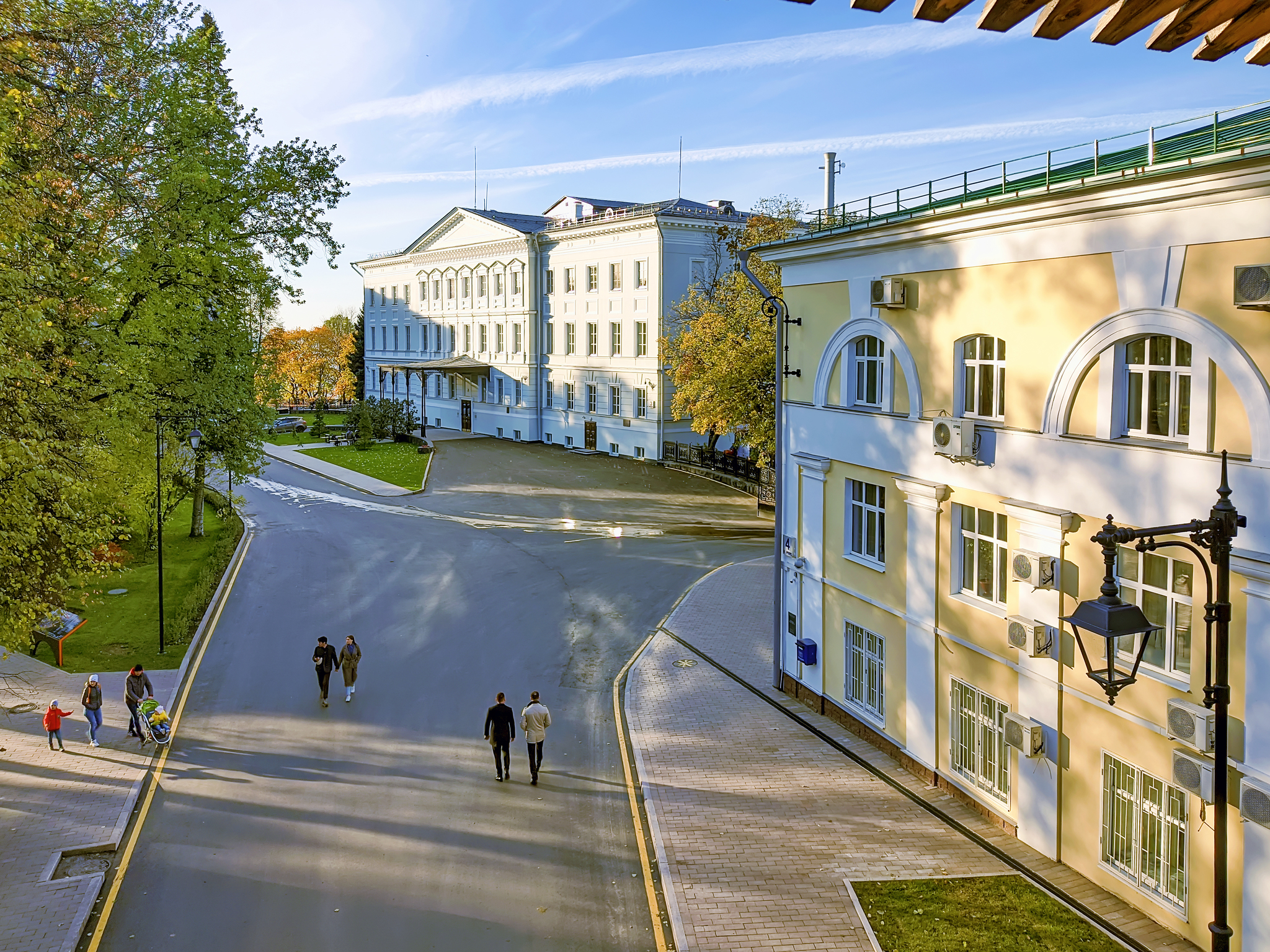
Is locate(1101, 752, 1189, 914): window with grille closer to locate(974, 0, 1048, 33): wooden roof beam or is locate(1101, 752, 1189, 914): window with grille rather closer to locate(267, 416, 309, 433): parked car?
locate(974, 0, 1048, 33): wooden roof beam

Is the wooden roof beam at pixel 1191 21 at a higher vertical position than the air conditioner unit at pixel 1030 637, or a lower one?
higher

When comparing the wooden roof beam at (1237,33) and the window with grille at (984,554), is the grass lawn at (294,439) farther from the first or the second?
the wooden roof beam at (1237,33)

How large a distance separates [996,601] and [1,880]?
43.5ft

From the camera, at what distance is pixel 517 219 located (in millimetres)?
64438

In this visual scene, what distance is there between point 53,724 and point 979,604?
1491cm

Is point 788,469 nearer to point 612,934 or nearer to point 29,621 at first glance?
point 612,934

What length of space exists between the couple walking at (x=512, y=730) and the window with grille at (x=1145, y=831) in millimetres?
7890

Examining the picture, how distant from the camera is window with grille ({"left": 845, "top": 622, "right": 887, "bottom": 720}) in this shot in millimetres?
15477

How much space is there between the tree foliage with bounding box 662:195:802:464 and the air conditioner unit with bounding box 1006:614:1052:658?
2110 centimetres

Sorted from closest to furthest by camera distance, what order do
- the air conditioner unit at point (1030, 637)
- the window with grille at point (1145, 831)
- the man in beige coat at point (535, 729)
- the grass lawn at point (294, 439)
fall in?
the window with grille at point (1145, 831), the air conditioner unit at point (1030, 637), the man in beige coat at point (535, 729), the grass lawn at point (294, 439)

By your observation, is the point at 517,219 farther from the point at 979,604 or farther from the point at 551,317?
the point at 979,604

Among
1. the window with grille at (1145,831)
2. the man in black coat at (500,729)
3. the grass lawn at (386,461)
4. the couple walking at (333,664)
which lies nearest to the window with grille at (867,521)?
the window with grille at (1145,831)

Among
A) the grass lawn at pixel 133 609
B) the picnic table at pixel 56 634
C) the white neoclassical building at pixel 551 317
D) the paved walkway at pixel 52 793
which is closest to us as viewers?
the paved walkway at pixel 52 793

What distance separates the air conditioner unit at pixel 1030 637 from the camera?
11359 mm
